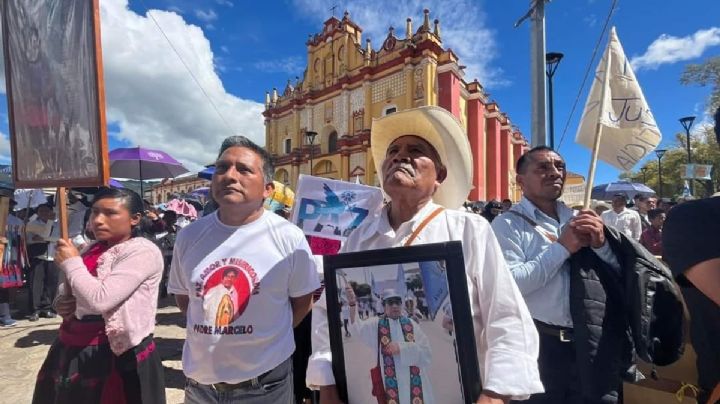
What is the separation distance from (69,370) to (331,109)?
3206cm

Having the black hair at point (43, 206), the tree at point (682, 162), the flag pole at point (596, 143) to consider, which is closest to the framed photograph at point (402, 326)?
the flag pole at point (596, 143)

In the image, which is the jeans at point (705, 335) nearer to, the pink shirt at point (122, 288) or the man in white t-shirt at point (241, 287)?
the man in white t-shirt at point (241, 287)

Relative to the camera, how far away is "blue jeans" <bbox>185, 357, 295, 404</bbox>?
1668 millimetres

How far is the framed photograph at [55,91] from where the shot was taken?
77.1 inches

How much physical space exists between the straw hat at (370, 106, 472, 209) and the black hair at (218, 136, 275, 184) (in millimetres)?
641

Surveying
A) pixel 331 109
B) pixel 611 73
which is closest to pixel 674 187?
pixel 331 109

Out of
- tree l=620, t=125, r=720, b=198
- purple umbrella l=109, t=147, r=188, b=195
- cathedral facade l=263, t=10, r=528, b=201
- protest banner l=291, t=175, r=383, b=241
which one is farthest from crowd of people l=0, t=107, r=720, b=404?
tree l=620, t=125, r=720, b=198

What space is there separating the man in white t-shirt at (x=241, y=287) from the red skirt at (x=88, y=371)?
0.46 metres

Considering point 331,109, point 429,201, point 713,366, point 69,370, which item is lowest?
point 69,370

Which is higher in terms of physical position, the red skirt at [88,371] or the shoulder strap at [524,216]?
the shoulder strap at [524,216]

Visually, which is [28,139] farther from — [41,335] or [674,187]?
[674,187]

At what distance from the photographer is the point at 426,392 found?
1.09 m

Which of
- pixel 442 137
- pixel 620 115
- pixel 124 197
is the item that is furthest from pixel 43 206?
pixel 620 115

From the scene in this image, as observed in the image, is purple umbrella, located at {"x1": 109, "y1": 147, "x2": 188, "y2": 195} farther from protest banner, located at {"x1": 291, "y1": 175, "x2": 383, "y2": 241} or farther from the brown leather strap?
the brown leather strap
